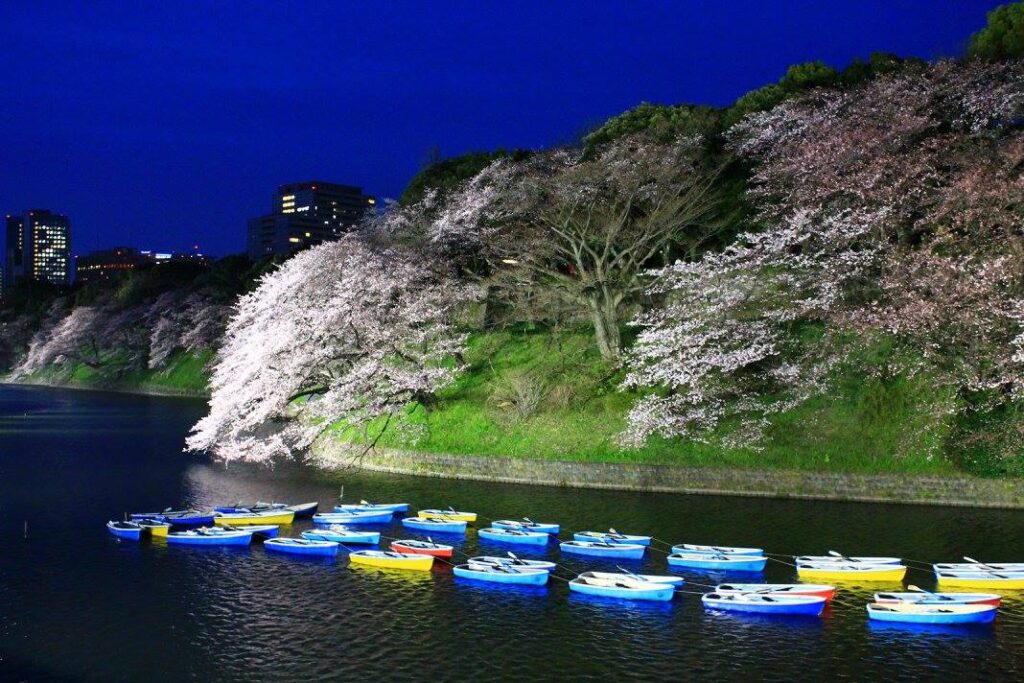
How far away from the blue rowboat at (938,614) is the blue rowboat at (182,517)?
19.4m

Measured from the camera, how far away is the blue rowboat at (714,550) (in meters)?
21.9

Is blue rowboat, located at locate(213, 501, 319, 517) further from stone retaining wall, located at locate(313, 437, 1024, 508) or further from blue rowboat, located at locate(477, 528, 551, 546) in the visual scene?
stone retaining wall, located at locate(313, 437, 1024, 508)

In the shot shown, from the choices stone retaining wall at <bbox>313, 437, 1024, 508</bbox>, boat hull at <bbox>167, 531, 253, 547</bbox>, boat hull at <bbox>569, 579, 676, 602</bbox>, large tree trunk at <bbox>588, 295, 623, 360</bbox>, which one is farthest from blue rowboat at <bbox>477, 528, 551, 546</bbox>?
large tree trunk at <bbox>588, 295, 623, 360</bbox>

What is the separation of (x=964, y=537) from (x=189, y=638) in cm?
1974

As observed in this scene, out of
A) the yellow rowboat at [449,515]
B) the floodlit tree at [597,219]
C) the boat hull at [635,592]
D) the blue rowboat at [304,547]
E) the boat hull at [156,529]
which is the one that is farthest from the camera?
the floodlit tree at [597,219]

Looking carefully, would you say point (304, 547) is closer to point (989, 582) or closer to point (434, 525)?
point (434, 525)

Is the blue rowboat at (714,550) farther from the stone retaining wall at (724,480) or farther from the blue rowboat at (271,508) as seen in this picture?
the blue rowboat at (271,508)

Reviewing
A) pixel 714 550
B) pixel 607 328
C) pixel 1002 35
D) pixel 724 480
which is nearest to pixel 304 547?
pixel 714 550

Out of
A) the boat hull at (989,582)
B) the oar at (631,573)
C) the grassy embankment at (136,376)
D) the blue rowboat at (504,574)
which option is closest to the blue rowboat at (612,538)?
the oar at (631,573)

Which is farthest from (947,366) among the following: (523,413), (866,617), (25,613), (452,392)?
(25,613)

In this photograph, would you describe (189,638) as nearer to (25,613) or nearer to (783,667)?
(25,613)

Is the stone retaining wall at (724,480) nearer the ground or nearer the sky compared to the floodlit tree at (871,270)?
nearer the ground

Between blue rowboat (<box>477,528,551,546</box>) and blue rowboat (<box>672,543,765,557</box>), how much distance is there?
3830mm

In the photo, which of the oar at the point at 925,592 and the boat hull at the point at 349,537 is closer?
the oar at the point at 925,592
